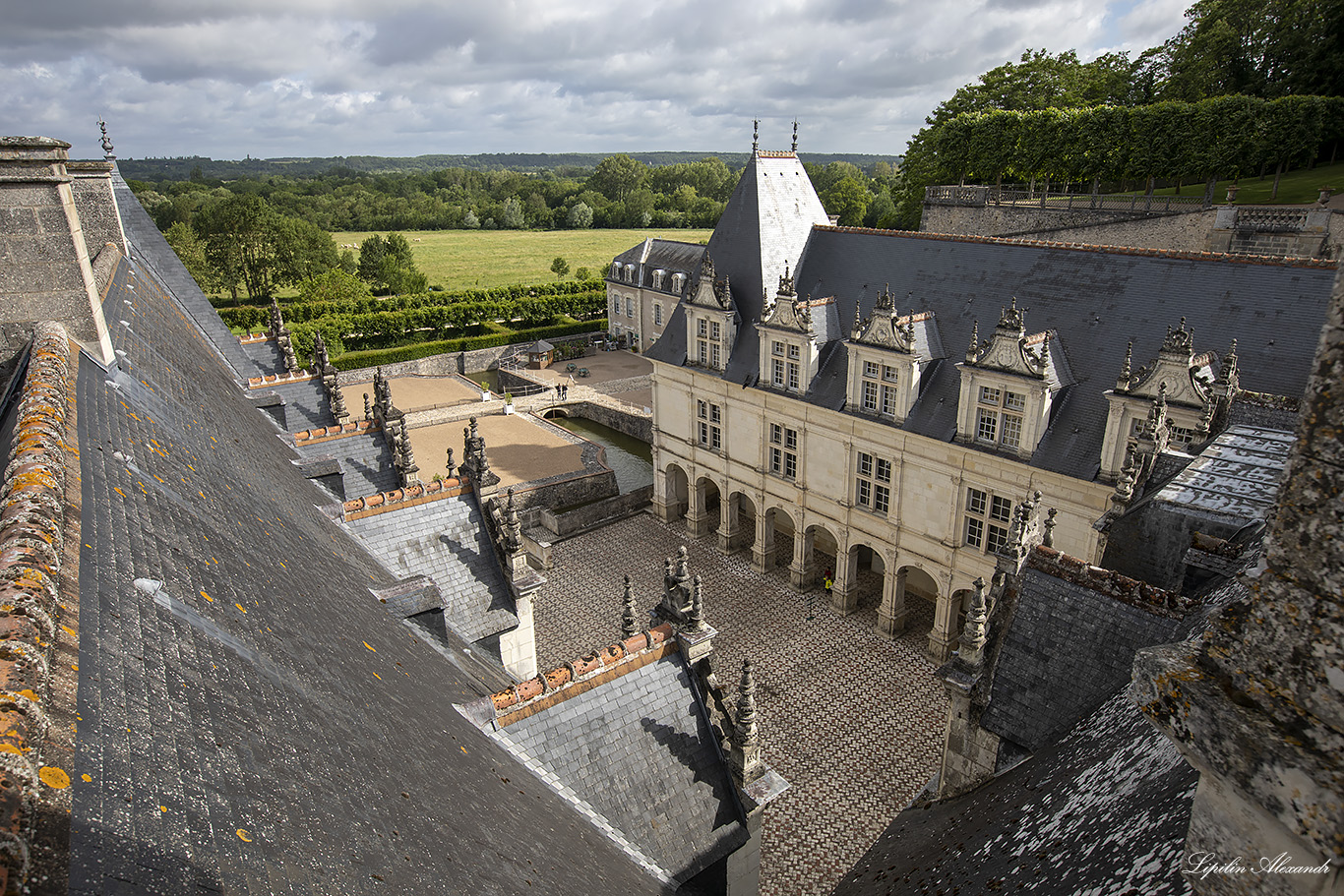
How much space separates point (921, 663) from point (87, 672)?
73.3ft

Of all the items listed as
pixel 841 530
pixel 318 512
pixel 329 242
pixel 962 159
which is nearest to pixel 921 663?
pixel 841 530

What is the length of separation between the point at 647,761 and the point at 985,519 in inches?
579

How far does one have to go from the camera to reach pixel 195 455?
9.98 m

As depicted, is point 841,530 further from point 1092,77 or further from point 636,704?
point 1092,77

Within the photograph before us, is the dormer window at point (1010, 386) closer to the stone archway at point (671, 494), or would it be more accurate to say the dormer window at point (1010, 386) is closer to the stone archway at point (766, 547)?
the stone archway at point (766, 547)

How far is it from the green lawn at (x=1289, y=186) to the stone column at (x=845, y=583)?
98.6 feet

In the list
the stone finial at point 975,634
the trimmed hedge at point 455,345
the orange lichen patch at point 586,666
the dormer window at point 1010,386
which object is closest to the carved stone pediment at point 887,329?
the dormer window at point 1010,386

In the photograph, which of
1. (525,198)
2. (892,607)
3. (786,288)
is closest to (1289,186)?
(786,288)

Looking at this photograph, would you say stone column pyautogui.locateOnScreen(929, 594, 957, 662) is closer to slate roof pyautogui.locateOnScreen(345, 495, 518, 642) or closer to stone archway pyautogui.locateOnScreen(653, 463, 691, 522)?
stone archway pyautogui.locateOnScreen(653, 463, 691, 522)

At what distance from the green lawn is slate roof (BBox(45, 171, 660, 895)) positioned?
4523 centimetres

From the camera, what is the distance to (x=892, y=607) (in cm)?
2434

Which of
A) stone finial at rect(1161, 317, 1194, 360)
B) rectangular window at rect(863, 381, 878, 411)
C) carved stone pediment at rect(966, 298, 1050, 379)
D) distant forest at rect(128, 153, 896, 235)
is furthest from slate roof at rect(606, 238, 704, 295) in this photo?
distant forest at rect(128, 153, 896, 235)

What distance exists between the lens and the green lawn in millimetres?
40406

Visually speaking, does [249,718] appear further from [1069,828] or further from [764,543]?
[764,543]
